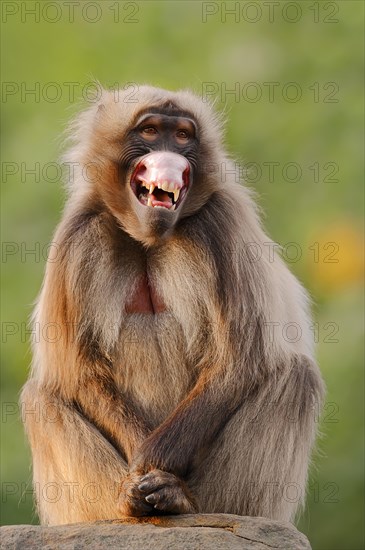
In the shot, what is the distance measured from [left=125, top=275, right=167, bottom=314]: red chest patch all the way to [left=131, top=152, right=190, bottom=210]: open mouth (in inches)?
26.3

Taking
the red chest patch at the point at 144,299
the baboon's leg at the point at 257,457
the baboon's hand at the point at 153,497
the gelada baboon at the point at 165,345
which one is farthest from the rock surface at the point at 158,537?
the red chest patch at the point at 144,299

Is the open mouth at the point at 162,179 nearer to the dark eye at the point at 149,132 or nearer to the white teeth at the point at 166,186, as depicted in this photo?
the white teeth at the point at 166,186

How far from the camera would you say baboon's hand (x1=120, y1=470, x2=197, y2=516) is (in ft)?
Result: 31.0

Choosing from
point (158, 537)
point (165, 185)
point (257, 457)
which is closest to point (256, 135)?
point (165, 185)

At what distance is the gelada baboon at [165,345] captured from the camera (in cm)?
1000

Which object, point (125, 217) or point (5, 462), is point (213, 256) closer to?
point (125, 217)

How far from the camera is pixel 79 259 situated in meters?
10.4

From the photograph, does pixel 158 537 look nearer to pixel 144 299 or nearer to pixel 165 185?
pixel 144 299

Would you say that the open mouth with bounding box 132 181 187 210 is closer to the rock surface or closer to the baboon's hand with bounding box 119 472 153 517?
the baboon's hand with bounding box 119 472 153 517

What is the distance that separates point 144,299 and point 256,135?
19.6 ft

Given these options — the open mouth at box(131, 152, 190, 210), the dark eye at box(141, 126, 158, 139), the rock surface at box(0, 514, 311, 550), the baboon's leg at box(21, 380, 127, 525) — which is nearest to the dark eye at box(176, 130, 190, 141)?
the dark eye at box(141, 126, 158, 139)

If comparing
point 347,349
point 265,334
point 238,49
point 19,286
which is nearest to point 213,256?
point 265,334

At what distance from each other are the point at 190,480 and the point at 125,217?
1996mm

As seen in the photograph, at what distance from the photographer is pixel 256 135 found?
1606 cm
